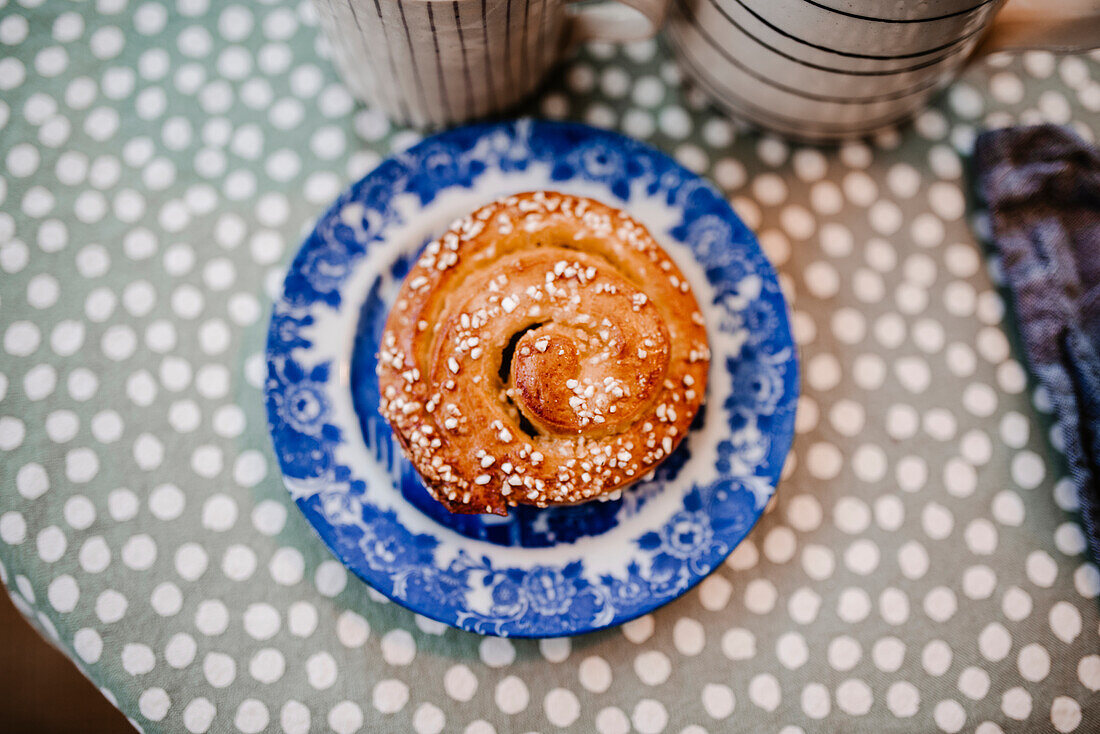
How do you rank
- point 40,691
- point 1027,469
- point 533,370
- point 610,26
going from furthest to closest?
1. point 40,691
2. point 1027,469
3. point 610,26
4. point 533,370

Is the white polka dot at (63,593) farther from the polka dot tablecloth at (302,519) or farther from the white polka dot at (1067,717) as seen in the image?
the white polka dot at (1067,717)

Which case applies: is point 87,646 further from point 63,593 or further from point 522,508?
point 522,508

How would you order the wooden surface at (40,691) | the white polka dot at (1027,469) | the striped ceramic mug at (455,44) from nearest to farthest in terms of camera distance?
the striped ceramic mug at (455,44) < the white polka dot at (1027,469) < the wooden surface at (40,691)

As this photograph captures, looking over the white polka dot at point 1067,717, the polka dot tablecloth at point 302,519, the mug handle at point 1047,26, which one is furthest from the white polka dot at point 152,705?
the mug handle at point 1047,26

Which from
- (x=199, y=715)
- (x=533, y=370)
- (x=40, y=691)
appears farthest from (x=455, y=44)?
A: (x=40, y=691)

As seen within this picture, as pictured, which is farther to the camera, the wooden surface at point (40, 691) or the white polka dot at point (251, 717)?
the wooden surface at point (40, 691)

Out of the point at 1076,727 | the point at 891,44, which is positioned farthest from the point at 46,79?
the point at 1076,727

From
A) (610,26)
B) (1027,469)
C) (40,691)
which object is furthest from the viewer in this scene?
(40,691)
